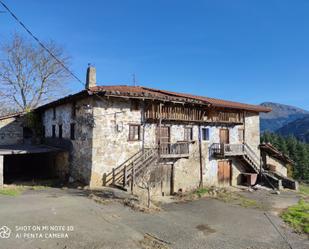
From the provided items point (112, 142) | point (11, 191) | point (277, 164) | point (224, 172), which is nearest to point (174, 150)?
point (112, 142)

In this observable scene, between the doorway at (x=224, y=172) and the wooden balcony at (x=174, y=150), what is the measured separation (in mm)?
4703

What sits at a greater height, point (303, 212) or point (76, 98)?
point (76, 98)

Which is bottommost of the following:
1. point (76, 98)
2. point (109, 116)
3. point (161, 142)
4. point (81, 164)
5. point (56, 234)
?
point (56, 234)

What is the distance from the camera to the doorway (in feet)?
74.7

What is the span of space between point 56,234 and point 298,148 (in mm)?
62240

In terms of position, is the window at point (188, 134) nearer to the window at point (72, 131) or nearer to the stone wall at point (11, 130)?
the window at point (72, 131)

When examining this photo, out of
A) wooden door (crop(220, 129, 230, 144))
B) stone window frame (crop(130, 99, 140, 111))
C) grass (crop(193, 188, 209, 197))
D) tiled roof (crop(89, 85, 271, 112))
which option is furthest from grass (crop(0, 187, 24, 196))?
wooden door (crop(220, 129, 230, 144))

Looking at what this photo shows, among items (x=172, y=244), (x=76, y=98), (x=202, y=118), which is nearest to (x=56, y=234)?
(x=172, y=244)

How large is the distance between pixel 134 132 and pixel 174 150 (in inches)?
129

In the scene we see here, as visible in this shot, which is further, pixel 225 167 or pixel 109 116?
pixel 225 167

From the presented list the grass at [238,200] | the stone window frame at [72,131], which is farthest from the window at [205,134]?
the stone window frame at [72,131]

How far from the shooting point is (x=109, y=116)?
16953 mm

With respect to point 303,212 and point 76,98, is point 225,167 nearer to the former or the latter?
point 303,212

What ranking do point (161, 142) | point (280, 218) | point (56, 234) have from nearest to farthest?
point (56, 234)
point (280, 218)
point (161, 142)
